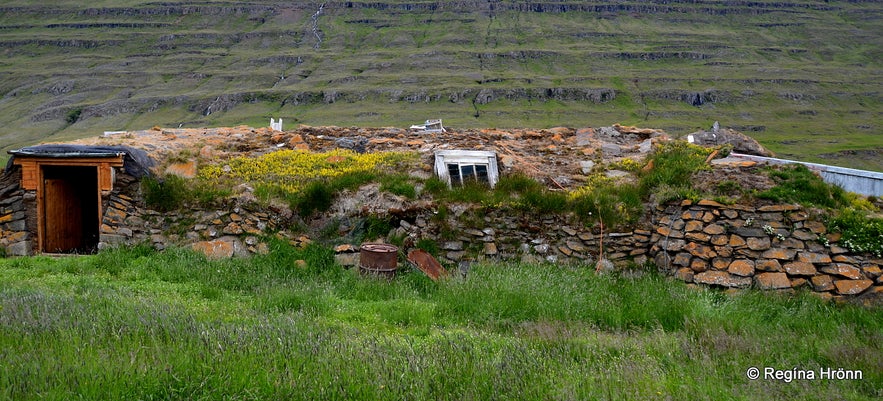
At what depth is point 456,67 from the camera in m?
113

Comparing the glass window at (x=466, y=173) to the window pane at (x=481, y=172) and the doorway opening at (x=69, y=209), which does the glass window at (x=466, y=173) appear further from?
the doorway opening at (x=69, y=209)

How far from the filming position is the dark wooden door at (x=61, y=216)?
11.1 meters

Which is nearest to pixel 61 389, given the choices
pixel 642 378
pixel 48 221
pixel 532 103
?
pixel 642 378

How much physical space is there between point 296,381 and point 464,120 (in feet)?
257

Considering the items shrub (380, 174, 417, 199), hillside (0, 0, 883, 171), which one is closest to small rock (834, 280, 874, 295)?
shrub (380, 174, 417, 199)

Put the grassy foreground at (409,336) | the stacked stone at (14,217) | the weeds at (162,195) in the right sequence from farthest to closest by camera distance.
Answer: the weeds at (162,195), the stacked stone at (14,217), the grassy foreground at (409,336)

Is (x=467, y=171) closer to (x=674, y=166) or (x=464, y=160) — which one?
(x=464, y=160)

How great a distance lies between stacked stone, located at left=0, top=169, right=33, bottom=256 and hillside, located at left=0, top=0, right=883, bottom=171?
63275mm

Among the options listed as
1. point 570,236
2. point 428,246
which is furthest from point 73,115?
point 570,236

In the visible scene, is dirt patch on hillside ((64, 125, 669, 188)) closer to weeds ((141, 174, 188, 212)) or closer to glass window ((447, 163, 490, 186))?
glass window ((447, 163, 490, 186))

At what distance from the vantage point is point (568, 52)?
4759 inches

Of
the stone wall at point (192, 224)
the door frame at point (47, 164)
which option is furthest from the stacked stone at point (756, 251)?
the door frame at point (47, 164)

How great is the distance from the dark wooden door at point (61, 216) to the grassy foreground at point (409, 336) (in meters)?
2.28

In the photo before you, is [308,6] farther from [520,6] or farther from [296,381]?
[296,381]
